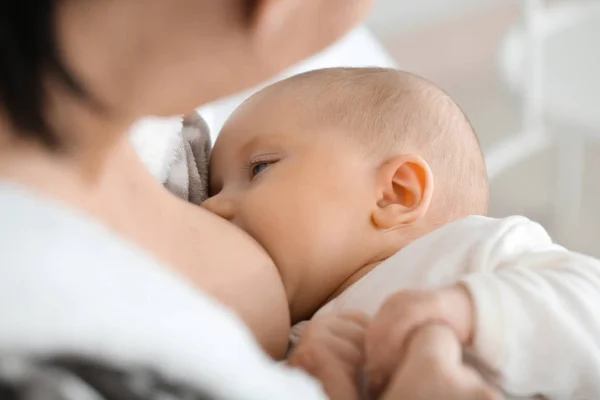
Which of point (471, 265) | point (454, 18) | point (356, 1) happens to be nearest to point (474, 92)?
point (454, 18)

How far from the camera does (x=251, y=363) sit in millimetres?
394

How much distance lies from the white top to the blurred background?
3.40 ft

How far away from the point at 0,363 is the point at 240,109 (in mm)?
508

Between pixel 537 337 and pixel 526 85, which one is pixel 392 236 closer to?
pixel 537 337

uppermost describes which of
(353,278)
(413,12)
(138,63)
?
(138,63)

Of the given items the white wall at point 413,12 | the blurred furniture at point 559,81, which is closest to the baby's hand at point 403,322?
the blurred furniture at point 559,81

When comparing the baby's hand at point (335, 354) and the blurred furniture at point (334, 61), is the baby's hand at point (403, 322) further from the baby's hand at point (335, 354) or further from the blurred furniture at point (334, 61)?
the blurred furniture at point (334, 61)

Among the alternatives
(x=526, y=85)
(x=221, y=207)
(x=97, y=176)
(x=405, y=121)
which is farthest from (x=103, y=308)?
(x=526, y=85)

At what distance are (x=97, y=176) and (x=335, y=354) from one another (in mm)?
189

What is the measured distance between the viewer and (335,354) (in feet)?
1.69

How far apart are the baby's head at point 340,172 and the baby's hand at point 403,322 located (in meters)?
0.18

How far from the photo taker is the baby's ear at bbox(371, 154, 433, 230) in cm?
73

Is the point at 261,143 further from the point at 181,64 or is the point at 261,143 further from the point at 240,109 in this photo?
the point at 181,64

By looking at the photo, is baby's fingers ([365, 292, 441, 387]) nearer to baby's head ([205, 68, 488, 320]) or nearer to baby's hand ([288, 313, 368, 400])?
baby's hand ([288, 313, 368, 400])
